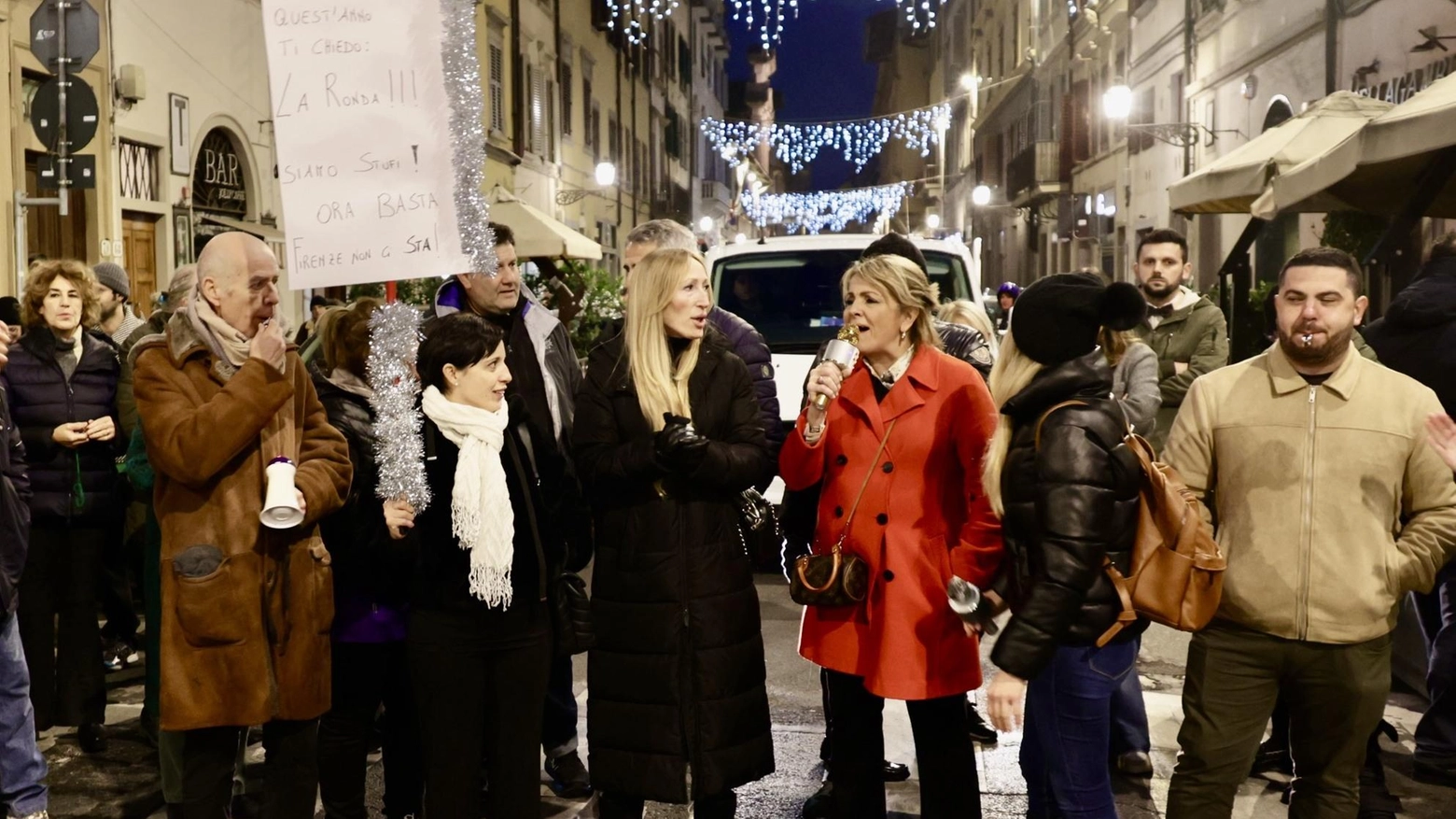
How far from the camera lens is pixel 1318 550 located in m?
3.78

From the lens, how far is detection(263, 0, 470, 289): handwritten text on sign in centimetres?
407

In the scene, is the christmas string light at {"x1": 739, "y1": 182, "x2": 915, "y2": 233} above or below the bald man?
above

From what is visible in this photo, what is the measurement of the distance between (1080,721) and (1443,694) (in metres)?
2.64

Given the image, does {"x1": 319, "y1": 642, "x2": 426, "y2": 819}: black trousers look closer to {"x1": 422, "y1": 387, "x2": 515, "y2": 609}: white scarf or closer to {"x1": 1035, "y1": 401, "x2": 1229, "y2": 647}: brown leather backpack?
{"x1": 422, "y1": 387, "x2": 515, "y2": 609}: white scarf

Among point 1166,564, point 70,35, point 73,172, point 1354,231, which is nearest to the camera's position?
point 1166,564

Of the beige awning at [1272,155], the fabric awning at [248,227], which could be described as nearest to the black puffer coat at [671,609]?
the beige awning at [1272,155]

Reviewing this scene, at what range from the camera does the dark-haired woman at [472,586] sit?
13.1 feet

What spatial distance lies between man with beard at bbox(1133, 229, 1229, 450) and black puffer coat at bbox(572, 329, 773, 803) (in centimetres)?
311

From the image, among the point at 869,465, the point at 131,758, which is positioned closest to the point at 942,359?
the point at 869,465

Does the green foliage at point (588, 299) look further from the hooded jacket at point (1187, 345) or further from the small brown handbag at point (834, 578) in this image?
the small brown handbag at point (834, 578)

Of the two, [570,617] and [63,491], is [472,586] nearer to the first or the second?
[570,617]

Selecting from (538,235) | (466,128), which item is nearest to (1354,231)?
(538,235)

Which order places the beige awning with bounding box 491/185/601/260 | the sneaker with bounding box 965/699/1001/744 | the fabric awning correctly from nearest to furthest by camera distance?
the sneaker with bounding box 965/699/1001/744 → the fabric awning → the beige awning with bounding box 491/185/601/260

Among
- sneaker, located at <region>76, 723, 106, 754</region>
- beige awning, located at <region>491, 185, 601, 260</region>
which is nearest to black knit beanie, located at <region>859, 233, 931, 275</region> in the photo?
sneaker, located at <region>76, 723, 106, 754</region>
